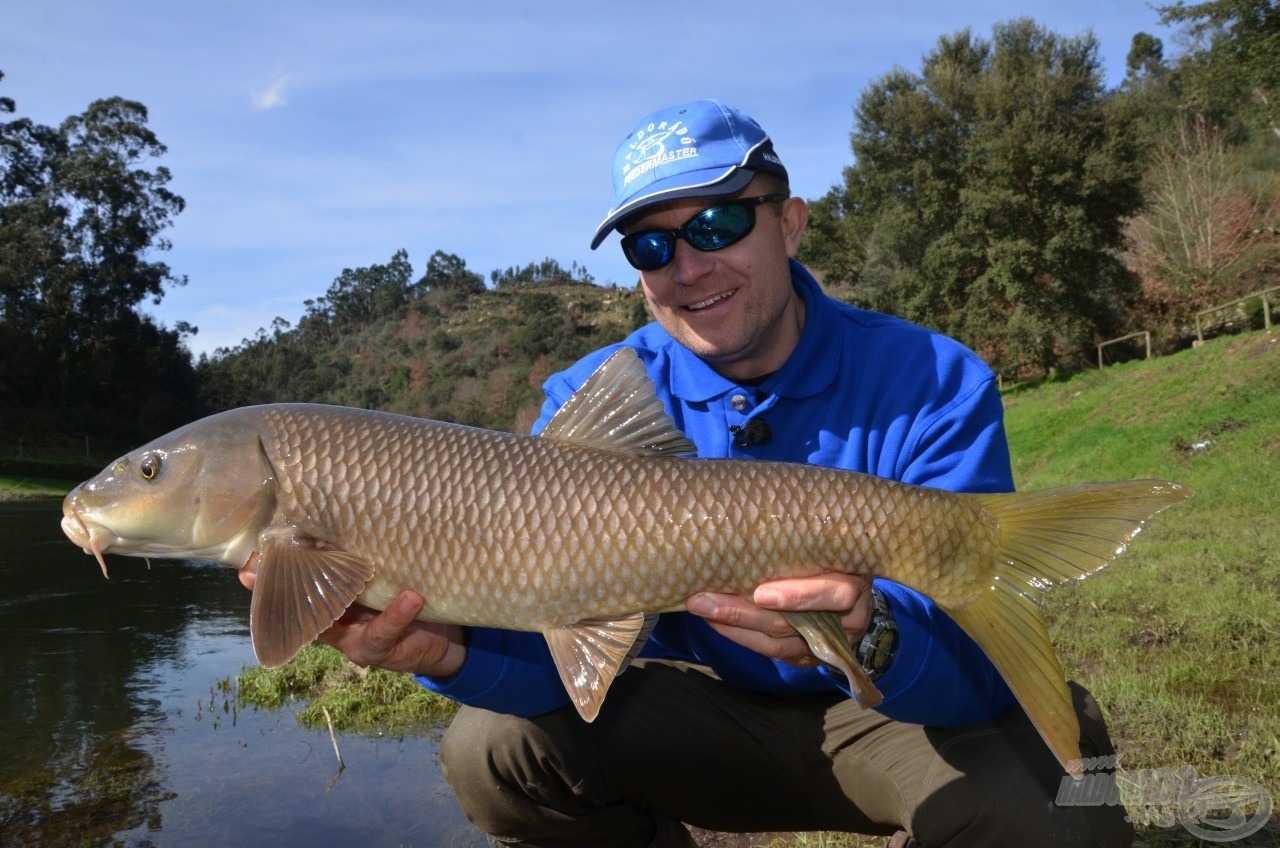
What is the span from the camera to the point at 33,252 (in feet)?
130

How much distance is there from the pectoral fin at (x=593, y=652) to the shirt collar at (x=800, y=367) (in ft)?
3.21

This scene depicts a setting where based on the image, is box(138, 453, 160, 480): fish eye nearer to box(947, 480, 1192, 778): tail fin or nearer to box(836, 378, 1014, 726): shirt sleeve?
box(836, 378, 1014, 726): shirt sleeve

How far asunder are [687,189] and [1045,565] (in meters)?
1.49

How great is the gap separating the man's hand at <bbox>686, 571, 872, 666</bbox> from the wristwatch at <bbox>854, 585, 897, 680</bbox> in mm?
26

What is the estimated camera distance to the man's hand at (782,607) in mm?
2174

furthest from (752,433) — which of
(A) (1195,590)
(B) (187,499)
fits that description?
(A) (1195,590)

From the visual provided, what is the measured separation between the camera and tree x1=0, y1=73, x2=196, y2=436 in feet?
128

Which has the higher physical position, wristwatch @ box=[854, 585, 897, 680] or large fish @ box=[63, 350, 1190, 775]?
large fish @ box=[63, 350, 1190, 775]

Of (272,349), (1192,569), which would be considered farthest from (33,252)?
(1192,569)

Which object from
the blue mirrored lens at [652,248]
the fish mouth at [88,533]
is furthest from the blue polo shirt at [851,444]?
the fish mouth at [88,533]

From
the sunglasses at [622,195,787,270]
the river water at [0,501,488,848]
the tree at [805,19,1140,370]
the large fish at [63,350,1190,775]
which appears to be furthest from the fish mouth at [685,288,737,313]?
the tree at [805,19,1140,370]

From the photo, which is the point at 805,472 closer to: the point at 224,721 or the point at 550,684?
the point at 550,684

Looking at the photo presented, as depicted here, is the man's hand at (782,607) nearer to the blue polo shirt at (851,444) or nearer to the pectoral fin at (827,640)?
the pectoral fin at (827,640)

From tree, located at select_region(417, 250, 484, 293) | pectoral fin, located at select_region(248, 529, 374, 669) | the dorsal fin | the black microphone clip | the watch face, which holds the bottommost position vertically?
the watch face
